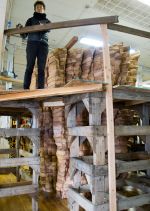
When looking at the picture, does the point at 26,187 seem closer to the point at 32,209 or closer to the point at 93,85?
the point at 32,209

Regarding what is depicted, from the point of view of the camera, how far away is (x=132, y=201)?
110 inches

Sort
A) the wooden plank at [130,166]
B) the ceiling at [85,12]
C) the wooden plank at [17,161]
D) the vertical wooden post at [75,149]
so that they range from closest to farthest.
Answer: the wooden plank at [130,166], the vertical wooden post at [75,149], the wooden plank at [17,161], the ceiling at [85,12]

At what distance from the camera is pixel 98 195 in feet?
8.66

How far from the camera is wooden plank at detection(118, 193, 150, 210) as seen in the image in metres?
2.72

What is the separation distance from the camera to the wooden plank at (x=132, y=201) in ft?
8.91

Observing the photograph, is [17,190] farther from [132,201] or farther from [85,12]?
[85,12]

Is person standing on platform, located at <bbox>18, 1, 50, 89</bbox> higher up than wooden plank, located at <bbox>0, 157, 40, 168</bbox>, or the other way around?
person standing on platform, located at <bbox>18, 1, 50, 89</bbox>

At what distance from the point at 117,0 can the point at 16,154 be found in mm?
4906

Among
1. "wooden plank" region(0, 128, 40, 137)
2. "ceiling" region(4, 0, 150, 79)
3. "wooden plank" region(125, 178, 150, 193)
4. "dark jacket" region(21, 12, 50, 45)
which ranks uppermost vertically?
"ceiling" region(4, 0, 150, 79)

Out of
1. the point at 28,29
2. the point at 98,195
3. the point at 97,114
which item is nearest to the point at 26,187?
the point at 98,195

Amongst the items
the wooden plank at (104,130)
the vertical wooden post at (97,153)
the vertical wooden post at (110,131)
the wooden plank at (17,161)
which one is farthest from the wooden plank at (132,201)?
the wooden plank at (17,161)

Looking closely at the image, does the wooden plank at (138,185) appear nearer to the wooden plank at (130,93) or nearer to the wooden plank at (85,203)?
the wooden plank at (85,203)

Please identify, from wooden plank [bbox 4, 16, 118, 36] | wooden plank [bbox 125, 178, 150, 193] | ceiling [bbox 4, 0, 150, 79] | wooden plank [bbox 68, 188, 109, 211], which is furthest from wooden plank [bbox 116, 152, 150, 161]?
ceiling [bbox 4, 0, 150, 79]

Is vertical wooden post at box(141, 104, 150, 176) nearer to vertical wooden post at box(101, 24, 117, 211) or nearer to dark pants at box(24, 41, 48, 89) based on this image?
vertical wooden post at box(101, 24, 117, 211)
